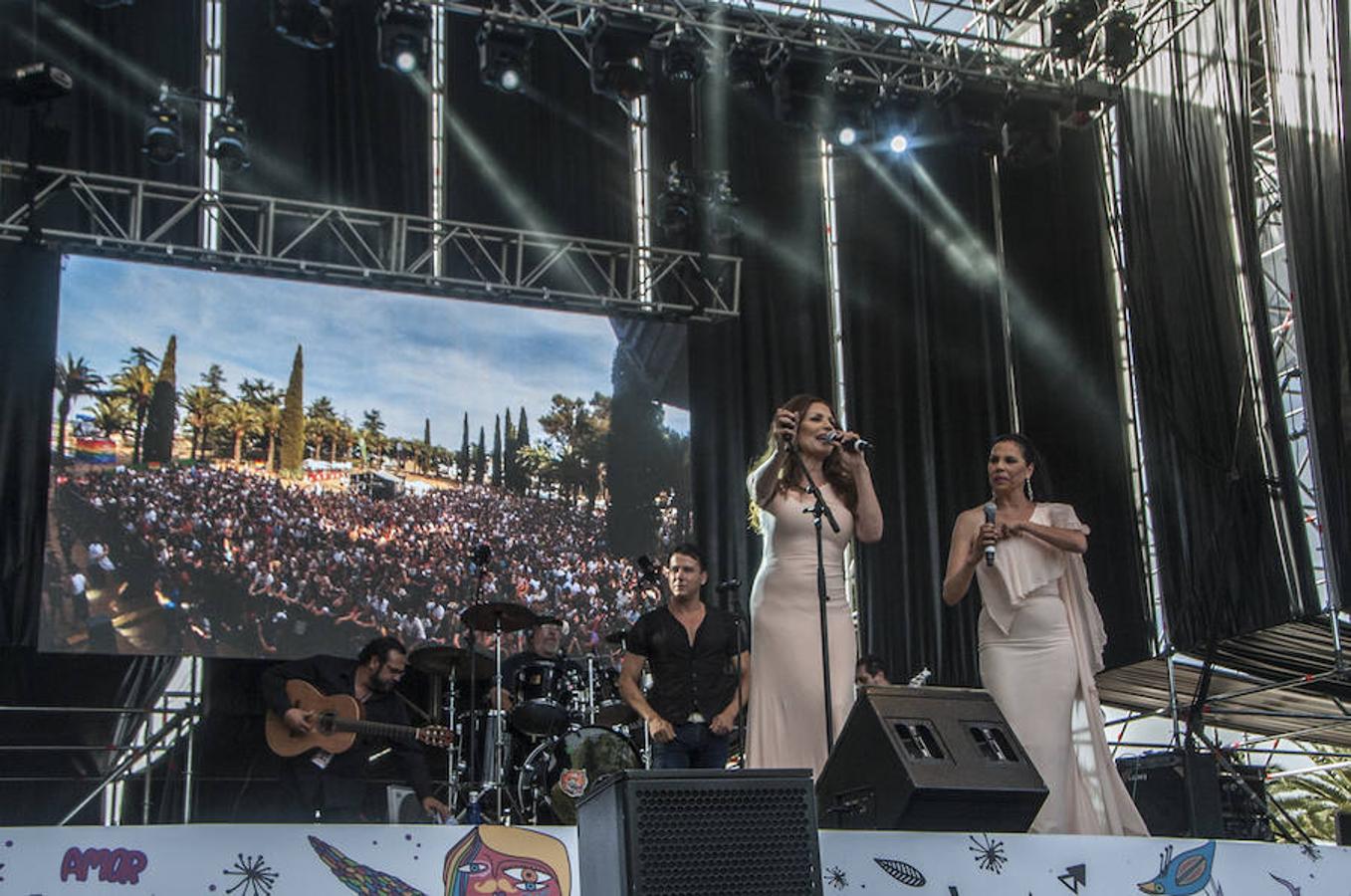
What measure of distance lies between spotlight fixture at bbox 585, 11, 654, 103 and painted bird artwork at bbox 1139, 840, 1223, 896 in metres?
7.09

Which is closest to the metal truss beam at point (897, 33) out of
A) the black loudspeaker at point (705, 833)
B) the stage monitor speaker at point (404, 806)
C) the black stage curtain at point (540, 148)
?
the black stage curtain at point (540, 148)

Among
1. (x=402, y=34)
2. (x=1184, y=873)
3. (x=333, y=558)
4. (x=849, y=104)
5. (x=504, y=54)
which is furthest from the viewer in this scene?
(x=849, y=104)

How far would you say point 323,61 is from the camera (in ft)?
35.4

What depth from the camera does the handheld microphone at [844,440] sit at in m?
4.61

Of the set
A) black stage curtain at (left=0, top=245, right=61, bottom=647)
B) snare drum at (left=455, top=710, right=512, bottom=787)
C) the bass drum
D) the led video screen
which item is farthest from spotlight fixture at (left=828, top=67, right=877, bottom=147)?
black stage curtain at (left=0, top=245, right=61, bottom=647)

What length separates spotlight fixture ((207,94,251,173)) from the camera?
9617mm

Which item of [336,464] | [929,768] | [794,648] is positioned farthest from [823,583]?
[336,464]

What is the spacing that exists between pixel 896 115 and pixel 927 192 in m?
1.89

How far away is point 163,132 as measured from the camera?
9.55m

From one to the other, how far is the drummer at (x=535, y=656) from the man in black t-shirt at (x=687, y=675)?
2.54 meters

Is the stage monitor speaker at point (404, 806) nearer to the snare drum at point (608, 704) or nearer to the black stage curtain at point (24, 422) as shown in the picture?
the snare drum at point (608, 704)

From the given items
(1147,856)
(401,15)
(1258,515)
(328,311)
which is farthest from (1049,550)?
(328,311)

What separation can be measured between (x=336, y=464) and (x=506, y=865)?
24.9ft

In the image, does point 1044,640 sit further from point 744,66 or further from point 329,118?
point 329,118
